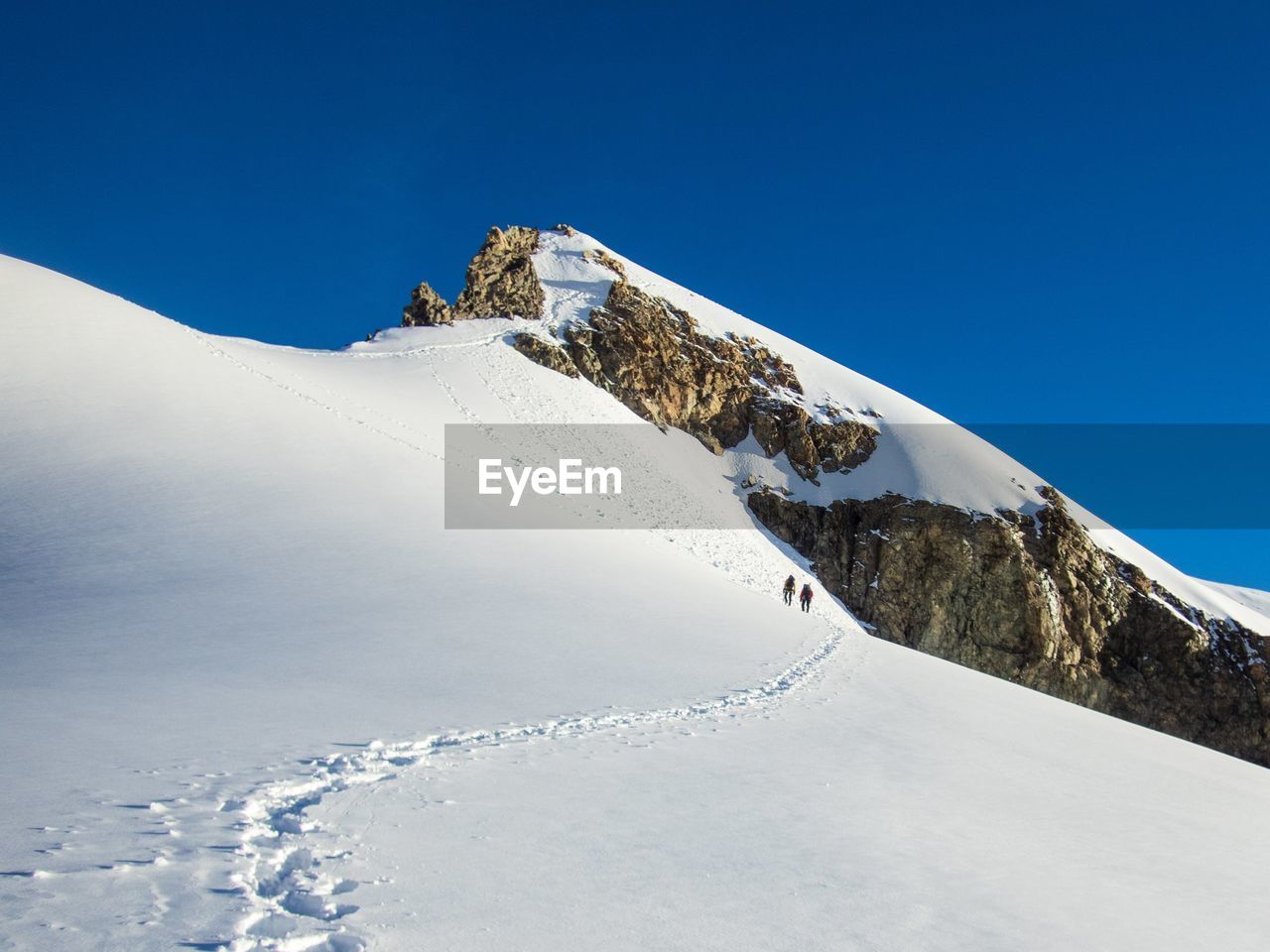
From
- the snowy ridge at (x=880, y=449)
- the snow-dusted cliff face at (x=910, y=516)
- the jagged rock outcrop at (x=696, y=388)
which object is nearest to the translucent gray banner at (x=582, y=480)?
the jagged rock outcrop at (x=696, y=388)

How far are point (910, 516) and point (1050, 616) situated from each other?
8.82m

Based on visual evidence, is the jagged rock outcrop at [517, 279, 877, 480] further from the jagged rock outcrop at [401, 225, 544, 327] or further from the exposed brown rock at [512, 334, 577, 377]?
the jagged rock outcrop at [401, 225, 544, 327]

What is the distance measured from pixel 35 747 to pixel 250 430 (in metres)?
15.9

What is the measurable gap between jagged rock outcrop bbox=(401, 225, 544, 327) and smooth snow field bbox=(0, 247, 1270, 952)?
33.7 meters

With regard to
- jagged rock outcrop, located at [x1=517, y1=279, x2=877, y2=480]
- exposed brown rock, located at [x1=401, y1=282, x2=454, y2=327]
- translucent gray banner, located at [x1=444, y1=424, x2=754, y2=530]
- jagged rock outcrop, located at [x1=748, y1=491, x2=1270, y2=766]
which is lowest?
jagged rock outcrop, located at [x1=748, y1=491, x2=1270, y2=766]

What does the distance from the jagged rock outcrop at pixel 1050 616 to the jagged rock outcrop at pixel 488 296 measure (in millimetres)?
23032

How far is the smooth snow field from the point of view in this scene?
14.7ft

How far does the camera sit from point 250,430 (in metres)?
20.6

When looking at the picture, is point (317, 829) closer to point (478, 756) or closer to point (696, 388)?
point (478, 756)

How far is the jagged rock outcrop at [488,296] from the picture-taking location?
52375 millimetres

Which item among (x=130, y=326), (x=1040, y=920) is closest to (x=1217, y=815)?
(x=1040, y=920)

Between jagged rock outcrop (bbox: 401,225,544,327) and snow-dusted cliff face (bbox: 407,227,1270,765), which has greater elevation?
jagged rock outcrop (bbox: 401,225,544,327)

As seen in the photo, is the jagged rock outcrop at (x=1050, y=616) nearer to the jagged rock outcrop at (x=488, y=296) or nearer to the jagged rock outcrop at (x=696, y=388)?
the jagged rock outcrop at (x=696, y=388)

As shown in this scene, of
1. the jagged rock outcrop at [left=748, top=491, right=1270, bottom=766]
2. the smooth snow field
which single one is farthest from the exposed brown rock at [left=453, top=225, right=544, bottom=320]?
the smooth snow field
